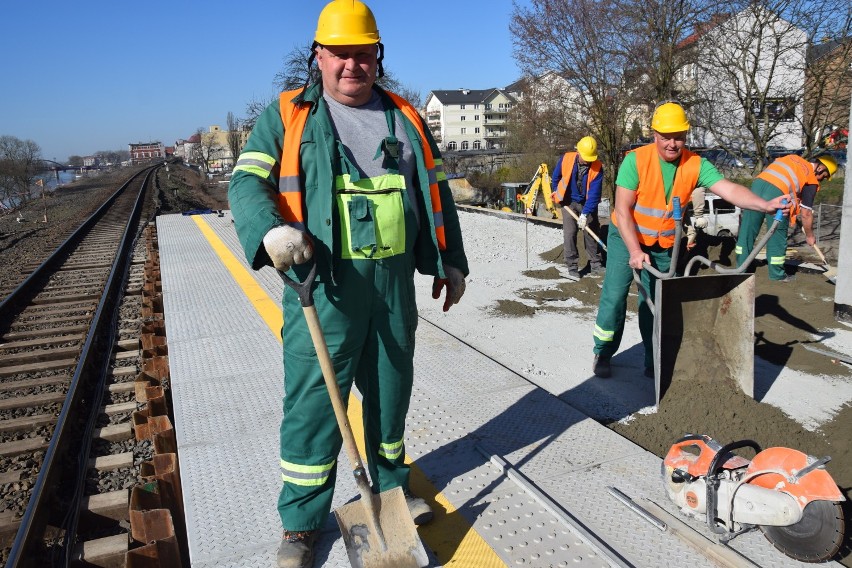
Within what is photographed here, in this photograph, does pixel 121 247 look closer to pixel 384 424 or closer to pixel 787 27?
pixel 384 424

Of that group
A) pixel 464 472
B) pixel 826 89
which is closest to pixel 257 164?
pixel 464 472

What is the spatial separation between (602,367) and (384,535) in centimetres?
284

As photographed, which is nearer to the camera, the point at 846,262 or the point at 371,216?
the point at 371,216

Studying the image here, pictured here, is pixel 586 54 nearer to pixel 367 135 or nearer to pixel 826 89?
pixel 826 89

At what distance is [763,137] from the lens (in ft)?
44.3

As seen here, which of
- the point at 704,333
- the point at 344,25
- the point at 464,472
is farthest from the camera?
the point at 704,333

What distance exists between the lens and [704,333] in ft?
14.1

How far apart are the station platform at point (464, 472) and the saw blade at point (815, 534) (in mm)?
71

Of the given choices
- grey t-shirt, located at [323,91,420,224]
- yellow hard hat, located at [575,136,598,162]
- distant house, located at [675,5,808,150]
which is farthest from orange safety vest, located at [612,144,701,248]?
distant house, located at [675,5,808,150]

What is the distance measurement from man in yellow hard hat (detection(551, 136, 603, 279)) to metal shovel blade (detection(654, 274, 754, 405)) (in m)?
4.33

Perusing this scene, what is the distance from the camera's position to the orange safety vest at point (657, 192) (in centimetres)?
442

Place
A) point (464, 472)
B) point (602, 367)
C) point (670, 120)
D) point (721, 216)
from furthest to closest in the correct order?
point (721, 216) < point (602, 367) < point (670, 120) < point (464, 472)

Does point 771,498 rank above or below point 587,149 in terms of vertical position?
below

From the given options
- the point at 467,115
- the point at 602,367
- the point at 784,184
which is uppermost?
the point at 467,115
